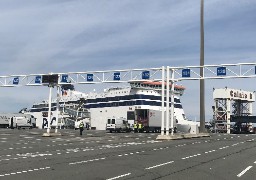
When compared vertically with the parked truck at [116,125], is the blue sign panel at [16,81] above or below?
above

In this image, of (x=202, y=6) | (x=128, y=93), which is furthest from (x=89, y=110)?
(x=202, y=6)

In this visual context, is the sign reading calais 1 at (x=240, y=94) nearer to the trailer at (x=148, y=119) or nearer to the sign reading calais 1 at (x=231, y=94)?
the sign reading calais 1 at (x=231, y=94)

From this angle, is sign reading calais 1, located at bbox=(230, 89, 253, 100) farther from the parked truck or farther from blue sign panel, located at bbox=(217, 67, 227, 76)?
blue sign panel, located at bbox=(217, 67, 227, 76)

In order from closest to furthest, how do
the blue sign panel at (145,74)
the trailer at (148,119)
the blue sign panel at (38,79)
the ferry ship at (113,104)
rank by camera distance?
the blue sign panel at (145,74) < the blue sign panel at (38,79) < the trailer at (148,119) < the ferry ship at (113,104)

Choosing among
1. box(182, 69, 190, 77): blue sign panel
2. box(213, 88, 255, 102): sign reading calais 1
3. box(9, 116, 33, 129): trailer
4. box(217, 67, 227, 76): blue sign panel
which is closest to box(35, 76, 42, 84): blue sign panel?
box(182, 69, 190, 77): blue sign panel

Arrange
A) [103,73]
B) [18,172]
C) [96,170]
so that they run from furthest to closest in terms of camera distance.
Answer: [103,73]
[96,170]
[18,172]

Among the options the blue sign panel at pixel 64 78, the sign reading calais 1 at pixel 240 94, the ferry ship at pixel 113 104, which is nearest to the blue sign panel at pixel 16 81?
the blue sign panel at pixel 64 78

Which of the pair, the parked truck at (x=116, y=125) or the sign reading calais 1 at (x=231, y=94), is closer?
the parked truck at (x=116, y=125)

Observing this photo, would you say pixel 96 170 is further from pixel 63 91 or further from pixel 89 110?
pixel 63 91

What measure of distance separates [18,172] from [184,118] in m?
82.6

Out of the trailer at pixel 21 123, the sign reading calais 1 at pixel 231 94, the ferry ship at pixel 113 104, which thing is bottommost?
the trailer at pixel 21 123

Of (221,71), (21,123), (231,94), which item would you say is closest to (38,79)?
(221,71)

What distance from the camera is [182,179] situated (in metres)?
9.84

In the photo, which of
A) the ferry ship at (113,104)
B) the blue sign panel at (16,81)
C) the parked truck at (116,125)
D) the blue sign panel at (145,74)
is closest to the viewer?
the blue sign panel at (145,74)
